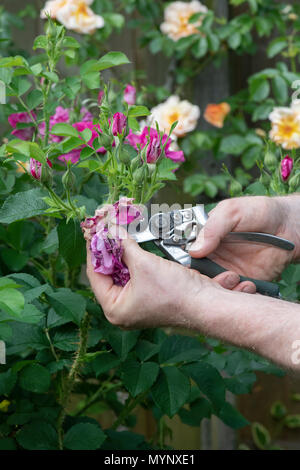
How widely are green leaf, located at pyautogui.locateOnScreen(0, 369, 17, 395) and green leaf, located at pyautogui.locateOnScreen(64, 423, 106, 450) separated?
0.17m

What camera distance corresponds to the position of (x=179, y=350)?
101 cm

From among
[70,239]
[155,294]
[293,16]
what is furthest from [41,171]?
[293,16]

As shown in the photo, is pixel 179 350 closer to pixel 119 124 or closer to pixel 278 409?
pixel 119 124

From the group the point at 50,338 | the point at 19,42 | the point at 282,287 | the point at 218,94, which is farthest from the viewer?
the point at 19,42

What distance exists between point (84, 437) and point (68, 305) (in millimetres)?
267

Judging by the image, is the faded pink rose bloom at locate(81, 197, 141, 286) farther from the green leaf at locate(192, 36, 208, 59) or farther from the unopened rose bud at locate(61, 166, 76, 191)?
the green leaf at locate(192, 36, 208, 59)

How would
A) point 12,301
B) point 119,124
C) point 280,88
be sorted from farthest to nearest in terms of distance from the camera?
point 280,88 → point 119,124 → point 12,301

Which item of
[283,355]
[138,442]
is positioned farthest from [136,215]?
[138,442]

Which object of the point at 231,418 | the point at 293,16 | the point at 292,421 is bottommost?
the point at 292,421

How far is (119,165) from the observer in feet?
2.77

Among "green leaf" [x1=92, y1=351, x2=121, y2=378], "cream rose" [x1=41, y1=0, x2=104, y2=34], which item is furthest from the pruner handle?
"cream rose" [x1=41, y1=0, x2=104, y2=34]

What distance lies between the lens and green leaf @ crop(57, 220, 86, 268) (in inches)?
34.2

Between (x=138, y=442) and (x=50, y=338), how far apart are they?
38 centimetres
